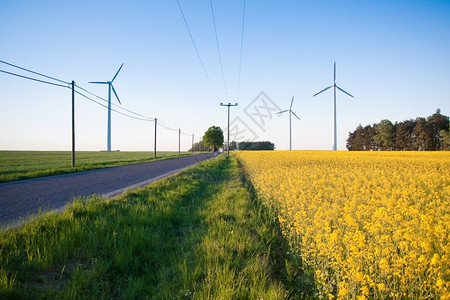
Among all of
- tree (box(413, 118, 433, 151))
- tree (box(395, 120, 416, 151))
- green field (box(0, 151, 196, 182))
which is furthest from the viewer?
tree (box(395, 120, 416, 151))

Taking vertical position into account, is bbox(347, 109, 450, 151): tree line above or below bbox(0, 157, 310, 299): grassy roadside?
above

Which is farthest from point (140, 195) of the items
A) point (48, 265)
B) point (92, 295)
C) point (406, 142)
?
point (406, 142)

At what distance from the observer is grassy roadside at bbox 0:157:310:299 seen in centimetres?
296

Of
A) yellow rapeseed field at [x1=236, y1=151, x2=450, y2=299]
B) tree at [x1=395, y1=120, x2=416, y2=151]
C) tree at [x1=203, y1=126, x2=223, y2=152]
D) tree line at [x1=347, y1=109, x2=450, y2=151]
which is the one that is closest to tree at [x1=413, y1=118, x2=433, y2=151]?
tree line at [x1=347, y1=109, x2=450, y2=151]

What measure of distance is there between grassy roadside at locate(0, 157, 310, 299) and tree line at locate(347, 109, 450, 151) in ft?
253

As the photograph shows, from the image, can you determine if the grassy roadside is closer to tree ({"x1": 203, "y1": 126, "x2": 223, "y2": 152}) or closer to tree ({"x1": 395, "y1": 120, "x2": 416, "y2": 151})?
tree ({"x1": 395, "y1": 120, "x2": 416, "y2": 151})

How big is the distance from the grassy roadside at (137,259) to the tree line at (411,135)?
77255 millimetres

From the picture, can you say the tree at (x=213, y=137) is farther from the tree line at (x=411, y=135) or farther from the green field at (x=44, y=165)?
the green field at (x=44, y=165)

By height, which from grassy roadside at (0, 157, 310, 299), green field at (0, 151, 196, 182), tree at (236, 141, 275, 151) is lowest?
grassy roadside at (0, 157, 310, 299)

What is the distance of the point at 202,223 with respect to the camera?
576cm

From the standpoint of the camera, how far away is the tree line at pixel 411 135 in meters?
70.6

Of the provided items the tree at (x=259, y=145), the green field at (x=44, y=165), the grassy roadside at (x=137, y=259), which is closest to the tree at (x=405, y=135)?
the tree at (x=259, y=145)

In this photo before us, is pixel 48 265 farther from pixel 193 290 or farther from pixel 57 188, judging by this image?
pixel 57 188

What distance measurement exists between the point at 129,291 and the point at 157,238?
4.85 feet
